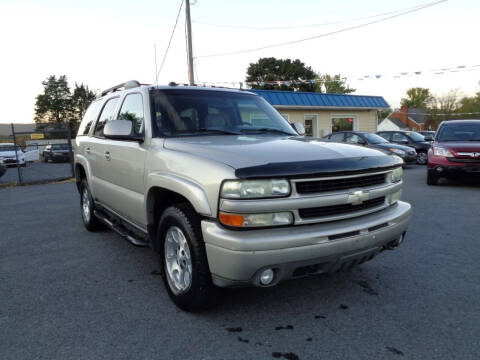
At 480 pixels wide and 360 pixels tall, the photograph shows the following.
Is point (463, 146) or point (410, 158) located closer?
point (463, 146)

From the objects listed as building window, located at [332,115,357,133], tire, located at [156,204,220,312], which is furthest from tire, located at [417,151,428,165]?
tire, located at [156,204,220,312]

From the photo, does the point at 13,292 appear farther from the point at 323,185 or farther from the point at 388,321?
Result: the point at 388,321

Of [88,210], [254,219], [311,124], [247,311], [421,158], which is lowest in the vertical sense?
[421,158]

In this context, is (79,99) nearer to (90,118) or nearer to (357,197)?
(90,118)

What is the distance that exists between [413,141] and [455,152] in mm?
8176

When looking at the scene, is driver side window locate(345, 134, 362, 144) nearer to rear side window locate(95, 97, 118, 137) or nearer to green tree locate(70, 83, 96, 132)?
rear side window locate(95, 97, 118, 137)

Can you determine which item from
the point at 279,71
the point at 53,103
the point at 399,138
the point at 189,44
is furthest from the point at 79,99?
the point at 399,138

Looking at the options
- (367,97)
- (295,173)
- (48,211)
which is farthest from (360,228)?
(367,97)

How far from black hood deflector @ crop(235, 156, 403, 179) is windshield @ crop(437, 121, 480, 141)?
8.01 metres

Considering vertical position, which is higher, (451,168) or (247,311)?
(451,168)

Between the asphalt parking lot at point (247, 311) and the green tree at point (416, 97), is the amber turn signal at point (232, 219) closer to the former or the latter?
the asphalt parking lot at point (247, 311)

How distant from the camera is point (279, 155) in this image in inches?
104

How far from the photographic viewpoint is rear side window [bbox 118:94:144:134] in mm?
3683

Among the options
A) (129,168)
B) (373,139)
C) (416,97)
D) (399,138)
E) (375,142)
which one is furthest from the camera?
(416,97)
